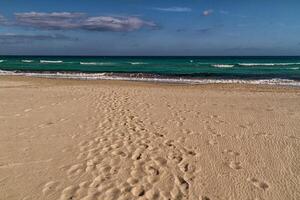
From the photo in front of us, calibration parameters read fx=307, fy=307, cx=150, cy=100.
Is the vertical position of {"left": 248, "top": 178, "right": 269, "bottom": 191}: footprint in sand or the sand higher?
the sand

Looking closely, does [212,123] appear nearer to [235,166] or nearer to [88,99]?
[235,166]

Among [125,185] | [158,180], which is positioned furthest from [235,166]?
[125,185]

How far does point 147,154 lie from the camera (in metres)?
5.53

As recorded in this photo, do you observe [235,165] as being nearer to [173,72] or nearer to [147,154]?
[147,154]

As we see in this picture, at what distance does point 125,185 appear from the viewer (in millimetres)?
4312

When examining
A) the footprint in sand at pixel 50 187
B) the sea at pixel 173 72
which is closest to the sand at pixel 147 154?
the footprint in sand at pixel 50 187

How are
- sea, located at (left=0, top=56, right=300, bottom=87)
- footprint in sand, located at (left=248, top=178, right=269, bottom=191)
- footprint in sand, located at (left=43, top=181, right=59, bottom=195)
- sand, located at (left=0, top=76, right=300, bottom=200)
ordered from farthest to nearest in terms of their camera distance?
sea, located at (left=0, top=56, right=300, bottom=87), footprint in sand, located at (left=248, top=178, right=269, bottom=191), sand, located at (left=0, top=76, right=300, bottom=200), footprint in sand, located at (left=43, top=181, right=59, bottom=195)

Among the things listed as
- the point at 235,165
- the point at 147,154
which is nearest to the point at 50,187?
the point at 147,154

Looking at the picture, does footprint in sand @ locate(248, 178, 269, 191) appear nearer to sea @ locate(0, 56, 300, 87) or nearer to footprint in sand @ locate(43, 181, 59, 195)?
footprint in sand @ locate(43, 181, 59, 195)

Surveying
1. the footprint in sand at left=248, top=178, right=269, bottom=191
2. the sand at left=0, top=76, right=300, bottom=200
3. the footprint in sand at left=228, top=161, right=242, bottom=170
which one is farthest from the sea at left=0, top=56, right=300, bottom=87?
the footprint in sand at left=248, top=178, right=269, bottom=191

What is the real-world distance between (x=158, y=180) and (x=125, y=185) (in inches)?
19.8

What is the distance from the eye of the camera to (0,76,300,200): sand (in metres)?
4.25

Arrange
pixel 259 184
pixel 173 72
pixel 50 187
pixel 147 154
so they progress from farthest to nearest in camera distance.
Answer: pixel 173 72 → pixel 147 154 → pixel 259 184 → pixel 50 187

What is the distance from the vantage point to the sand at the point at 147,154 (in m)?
4.25
